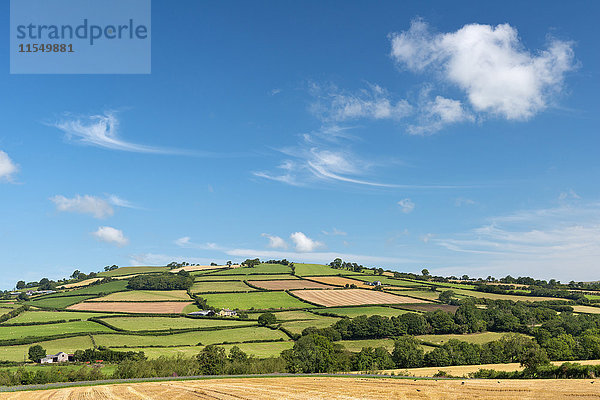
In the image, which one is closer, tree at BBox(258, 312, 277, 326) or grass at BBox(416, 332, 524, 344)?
grass at BBox(416, 332, 524, 344)

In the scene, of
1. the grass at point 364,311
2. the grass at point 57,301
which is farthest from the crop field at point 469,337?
the grass at point 57,301

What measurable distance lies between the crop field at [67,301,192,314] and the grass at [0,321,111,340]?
19613mm

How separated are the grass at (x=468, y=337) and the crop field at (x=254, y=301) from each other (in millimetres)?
47932

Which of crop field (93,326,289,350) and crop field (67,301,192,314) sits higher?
crop field (67,301,192,314)

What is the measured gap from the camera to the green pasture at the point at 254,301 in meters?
161

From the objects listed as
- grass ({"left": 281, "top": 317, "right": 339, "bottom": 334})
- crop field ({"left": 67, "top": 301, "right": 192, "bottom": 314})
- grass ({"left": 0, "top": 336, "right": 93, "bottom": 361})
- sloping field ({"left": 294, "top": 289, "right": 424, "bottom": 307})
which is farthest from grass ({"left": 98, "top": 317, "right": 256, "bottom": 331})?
sloping field ({"left": 294, "top": 289, "right": 424, "bottom": 307})

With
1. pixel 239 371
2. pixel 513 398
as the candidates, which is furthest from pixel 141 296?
pixel 513 398

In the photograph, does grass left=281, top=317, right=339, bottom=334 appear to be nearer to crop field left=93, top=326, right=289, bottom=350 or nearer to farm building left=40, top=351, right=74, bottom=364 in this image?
crop field left=93, top=326, right=289, bottom=350

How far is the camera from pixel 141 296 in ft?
603

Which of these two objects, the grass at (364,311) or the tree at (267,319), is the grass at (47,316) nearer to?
the tree at (267,319)

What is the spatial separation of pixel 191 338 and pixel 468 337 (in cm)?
7470

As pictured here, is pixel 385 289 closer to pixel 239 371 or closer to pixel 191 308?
pixel 191 308

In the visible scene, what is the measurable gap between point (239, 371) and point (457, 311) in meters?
82.9

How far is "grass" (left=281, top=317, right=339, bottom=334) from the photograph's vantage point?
12825cm
